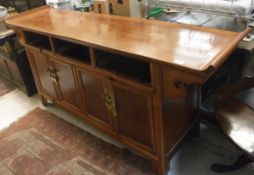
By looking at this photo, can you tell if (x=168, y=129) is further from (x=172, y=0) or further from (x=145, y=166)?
(x=172, y=0)

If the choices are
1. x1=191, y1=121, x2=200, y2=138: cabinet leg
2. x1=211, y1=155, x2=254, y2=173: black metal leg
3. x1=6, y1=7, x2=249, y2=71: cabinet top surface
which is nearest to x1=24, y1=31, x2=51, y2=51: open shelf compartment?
x1=6, y1=7, x2=249, y2=71: cabinet top surface

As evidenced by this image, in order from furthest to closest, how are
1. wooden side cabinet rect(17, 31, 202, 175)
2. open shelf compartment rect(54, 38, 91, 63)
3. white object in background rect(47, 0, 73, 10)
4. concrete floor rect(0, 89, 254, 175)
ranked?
1. white object in background rect(47, 0, 73, 10)
2. open shelf compartment rect(54, 38, 91, 63)
3. concrete floor rect(0, 89, 254, 175)
4. wooden side cabinet rect(17, 31, 202, 175)

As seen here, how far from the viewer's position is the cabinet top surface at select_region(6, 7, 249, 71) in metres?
1.10

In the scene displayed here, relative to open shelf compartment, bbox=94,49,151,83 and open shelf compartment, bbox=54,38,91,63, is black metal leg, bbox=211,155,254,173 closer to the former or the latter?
open shelf compartment, bbox=94,49,151,83

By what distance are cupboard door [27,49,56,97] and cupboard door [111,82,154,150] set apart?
2.33 feet

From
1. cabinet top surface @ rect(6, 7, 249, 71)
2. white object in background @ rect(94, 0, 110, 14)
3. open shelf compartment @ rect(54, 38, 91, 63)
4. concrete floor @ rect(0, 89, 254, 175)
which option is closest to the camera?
cabinet top surface @ rect(6, 7, 249, 71)

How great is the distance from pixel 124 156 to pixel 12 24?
125cm

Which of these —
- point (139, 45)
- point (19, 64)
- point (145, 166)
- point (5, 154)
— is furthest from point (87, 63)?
point (19, 64)

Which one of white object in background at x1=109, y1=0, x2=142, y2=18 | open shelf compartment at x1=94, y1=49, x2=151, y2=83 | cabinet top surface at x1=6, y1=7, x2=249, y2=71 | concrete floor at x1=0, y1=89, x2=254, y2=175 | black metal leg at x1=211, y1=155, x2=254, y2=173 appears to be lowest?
concrete floor at x1=0, y1=89, x2=254, y2=175

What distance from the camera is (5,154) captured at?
72.6 inches

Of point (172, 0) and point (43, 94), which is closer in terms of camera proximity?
point (172, 0)

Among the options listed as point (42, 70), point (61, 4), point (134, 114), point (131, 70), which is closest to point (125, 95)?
point (134, 114)

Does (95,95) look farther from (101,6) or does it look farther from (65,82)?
(101,6)

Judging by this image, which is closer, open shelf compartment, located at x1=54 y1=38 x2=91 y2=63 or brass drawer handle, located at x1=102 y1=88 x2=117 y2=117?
brass drawer handle, located at x1=102 y1=88 x2=117 y2=117
